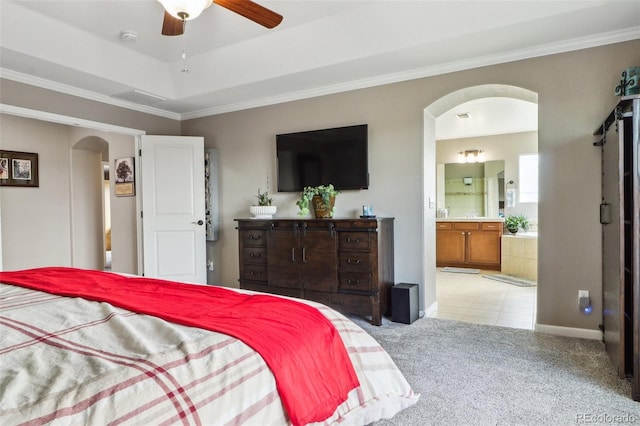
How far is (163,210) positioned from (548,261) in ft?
13.6

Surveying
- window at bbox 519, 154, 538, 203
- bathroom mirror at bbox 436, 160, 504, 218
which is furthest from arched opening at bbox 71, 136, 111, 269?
window at bbox 519, 154, 538, 203

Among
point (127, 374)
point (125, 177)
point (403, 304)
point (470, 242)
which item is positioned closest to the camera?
point (127, 374)

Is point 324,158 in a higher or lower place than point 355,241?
higher

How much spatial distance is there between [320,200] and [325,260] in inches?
25.7

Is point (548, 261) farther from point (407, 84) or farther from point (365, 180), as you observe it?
point (407, 84)

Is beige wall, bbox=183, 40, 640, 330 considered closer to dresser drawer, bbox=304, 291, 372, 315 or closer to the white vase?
the white vase

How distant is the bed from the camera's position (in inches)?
30.9

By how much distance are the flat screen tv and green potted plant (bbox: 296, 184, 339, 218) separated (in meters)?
0.20

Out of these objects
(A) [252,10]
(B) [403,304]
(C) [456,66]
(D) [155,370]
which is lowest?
(B) [403,304]

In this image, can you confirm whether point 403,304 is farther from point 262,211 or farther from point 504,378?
point 262,211

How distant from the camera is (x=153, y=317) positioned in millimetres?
1315

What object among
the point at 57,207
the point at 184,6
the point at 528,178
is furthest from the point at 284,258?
the point at 528,178

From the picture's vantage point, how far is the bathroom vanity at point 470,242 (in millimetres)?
6367

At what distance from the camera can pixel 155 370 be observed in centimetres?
90
